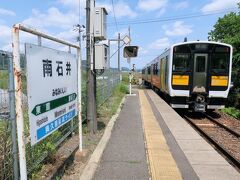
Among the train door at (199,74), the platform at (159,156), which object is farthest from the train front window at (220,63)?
the platform at (159,156)

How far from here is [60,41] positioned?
495 centimetres

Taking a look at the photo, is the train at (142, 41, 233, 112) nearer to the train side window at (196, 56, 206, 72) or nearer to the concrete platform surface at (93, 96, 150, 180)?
the train side window at (196, 56, 206, 72)

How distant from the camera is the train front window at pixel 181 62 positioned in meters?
14.3

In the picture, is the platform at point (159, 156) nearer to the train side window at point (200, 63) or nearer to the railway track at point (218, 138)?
the railway track at point (218, 138)

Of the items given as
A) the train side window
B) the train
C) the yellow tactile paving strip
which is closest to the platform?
the yellow tactile paving strip

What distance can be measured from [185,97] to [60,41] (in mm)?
10195

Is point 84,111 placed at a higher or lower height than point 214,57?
lower

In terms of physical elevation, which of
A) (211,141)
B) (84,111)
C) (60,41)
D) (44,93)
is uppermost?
(60,41)

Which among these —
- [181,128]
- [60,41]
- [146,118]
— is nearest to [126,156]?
[60,41]

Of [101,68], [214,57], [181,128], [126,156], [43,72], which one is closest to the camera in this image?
[43,72]

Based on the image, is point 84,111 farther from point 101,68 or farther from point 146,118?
point 146,118

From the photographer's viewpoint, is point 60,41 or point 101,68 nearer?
point 60,41

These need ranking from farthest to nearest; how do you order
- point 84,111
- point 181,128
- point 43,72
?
point 181,128
point 84,111
point 43,72

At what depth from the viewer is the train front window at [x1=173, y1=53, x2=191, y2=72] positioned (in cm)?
1430
